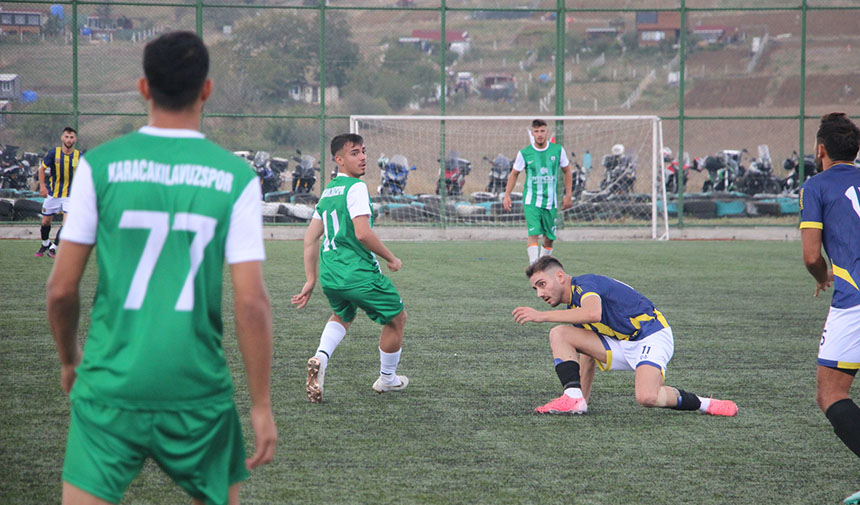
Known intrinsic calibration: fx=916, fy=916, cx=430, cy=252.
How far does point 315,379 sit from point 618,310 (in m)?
1.80

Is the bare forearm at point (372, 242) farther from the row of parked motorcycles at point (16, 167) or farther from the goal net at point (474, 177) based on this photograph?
the row of parked motorcycles at point (16, 167)

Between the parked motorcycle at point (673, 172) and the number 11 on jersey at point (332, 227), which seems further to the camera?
the parked motorcycle at point (673, 172)

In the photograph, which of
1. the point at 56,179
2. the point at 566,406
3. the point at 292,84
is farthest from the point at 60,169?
the point at 566,406

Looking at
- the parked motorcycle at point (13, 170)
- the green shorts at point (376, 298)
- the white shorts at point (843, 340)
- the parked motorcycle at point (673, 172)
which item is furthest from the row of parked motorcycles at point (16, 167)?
the white shorts at point (843, 340)

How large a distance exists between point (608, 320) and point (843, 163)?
1.58 m

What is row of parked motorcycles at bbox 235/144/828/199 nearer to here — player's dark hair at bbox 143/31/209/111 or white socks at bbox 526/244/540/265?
white socks at bbox 526/244/540/265

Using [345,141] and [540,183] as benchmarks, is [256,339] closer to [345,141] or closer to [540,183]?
[345,141]

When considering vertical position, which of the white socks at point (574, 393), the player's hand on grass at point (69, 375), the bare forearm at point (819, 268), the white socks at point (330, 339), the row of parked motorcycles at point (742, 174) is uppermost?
the row of parked motorcycles at point (742, 174)

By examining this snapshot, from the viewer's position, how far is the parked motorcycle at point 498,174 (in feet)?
67.6

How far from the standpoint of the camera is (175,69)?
2.22 metres

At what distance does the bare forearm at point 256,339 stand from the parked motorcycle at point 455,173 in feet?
57.5

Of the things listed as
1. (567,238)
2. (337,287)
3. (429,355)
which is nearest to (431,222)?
(567,238)

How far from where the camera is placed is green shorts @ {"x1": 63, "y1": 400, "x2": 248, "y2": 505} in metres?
2.17

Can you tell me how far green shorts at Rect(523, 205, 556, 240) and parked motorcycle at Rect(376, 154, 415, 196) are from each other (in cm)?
746
